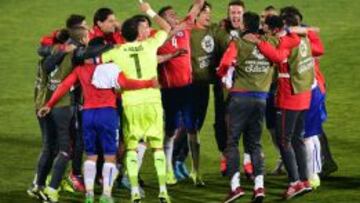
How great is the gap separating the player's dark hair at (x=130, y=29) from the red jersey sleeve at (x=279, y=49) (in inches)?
57.6

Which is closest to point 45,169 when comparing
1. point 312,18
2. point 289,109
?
point 289,109

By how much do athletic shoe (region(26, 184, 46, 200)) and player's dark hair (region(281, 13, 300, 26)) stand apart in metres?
3.70

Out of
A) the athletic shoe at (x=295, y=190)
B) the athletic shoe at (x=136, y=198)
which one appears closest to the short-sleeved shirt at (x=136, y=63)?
the athletic shoe at (x=136, y=198)

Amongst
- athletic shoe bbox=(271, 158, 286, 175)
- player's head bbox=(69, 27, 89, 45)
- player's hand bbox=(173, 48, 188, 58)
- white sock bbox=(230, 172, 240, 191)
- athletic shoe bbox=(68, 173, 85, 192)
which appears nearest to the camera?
white sock bbox=(230, 172, 240, 191)

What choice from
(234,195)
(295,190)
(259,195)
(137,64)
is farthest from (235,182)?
(137,64)

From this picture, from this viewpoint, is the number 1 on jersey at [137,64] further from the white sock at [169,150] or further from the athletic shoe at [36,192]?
the white sock at [169,150]

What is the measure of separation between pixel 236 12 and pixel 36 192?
3661mm

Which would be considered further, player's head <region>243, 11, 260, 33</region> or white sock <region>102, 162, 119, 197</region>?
player's head <region>243, 11, 260, 33</region>

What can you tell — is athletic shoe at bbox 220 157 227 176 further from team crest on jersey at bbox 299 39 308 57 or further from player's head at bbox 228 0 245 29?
team crest on jersey at bbox 299 39 308 57

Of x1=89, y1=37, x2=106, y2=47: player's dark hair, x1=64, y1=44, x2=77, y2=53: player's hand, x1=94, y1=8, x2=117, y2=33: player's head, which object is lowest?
x1=64, y1=44, x2=77, y2=53: player's hand

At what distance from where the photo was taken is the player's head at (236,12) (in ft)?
47.4

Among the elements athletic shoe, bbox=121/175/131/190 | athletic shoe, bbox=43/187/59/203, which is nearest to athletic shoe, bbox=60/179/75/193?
athletic shoe, bbox=121/175/131/190

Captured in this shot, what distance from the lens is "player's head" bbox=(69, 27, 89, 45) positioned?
1332 centimetres

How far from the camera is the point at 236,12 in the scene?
14.6 meters
